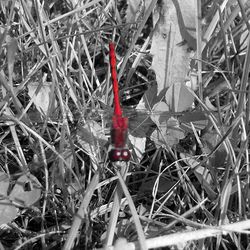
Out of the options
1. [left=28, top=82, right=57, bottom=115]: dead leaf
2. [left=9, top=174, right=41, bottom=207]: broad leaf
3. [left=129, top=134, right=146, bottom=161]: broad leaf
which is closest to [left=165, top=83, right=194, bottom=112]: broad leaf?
[left=129, top=134, right=146, bottom=161]: broad leaf

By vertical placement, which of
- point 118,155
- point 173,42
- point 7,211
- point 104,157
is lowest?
point 7,211

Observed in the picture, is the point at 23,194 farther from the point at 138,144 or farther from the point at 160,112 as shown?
the point at 160,112

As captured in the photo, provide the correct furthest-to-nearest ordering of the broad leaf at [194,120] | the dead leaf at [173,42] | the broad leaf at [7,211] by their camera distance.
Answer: the dead leaf at [173,42], the broad leaf at [194,120], the broad leaf at [7,211]

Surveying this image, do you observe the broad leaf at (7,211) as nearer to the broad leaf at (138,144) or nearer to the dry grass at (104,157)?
the dry grass at (104,157)

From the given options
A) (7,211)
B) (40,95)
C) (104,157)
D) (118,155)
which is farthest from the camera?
(40,95)

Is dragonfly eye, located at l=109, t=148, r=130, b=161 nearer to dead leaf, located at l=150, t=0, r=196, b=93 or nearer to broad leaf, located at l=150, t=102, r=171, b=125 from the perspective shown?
broad leaf, located at l=150, t=102, r=171, b=125

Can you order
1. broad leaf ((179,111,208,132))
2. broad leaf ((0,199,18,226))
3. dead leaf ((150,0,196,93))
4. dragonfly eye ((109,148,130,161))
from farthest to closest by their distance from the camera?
dead leaf ((150,0,196,93)), broad leaf ((179,111,208,132)), broad leaf ((0,199,18,226)), dragonfly eye ((109,148,130,161))

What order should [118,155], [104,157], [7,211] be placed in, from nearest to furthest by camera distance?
[118,155] → [7,211] → [104,157]

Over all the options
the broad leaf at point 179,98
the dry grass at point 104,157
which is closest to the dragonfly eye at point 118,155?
the dry grass at point 104,157

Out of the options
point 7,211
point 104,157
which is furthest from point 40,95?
point 7,211

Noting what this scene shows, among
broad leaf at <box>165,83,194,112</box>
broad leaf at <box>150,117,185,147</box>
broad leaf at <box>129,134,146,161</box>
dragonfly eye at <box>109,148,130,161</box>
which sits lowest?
broad leaf at <box>129,134,146,161</box>

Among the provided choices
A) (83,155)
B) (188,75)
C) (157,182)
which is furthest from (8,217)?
(188,75)
